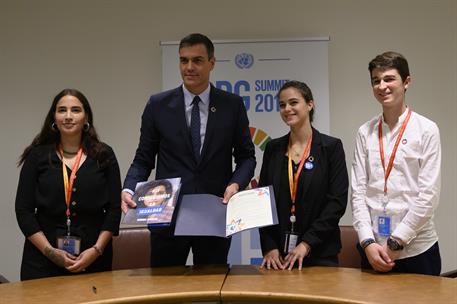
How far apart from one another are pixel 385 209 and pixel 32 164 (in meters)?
1.82

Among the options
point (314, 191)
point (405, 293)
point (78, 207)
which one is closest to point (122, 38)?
point (78, 207)

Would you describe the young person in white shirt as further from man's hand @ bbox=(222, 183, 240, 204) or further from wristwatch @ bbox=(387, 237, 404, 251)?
man's hand @ bbox=(222, 183, 240, 204)

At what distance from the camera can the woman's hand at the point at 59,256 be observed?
2.53 meters

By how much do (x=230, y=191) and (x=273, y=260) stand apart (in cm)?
41

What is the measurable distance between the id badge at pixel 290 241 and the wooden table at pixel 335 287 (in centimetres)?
15

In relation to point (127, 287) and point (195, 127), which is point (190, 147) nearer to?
point (195, 127)

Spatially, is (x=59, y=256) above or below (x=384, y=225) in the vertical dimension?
below

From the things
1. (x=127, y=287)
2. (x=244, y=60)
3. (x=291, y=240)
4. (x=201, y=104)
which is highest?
(x=244, y=60)

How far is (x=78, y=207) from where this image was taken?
2.63 metres

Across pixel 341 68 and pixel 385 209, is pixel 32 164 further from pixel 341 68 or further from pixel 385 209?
pixel 341 68

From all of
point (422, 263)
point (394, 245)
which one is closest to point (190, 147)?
point (394, 245)

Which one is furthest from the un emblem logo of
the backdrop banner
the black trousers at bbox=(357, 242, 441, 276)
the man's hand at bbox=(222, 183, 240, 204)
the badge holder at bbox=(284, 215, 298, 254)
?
the black trousers at bbox=(357, 242, 441, 276)

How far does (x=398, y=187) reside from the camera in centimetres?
236

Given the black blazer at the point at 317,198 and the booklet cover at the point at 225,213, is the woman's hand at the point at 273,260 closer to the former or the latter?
the black blazer at the point at 317,198
